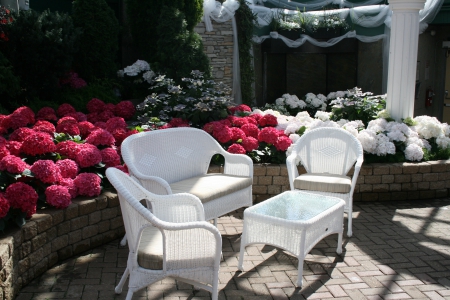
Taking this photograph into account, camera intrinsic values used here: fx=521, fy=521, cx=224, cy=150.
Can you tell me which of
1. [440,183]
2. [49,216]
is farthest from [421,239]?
[49,216]

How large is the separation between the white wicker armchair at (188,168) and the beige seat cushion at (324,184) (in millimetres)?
521

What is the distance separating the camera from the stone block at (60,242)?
410 cm

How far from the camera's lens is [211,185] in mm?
4648

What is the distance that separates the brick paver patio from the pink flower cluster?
1.00 meters

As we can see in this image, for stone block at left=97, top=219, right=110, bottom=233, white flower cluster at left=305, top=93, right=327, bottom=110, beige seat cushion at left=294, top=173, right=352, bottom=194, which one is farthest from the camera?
white flower cluster at left=305, top=93, right=327, bottom=110

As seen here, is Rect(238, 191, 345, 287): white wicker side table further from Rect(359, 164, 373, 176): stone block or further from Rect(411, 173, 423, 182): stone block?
→ Rect(411, 173, 423, 182): stone block

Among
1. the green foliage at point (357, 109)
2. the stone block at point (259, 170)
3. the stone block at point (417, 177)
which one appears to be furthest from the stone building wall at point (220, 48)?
the stone block at point (417, 177)

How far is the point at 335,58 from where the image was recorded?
10992 mm

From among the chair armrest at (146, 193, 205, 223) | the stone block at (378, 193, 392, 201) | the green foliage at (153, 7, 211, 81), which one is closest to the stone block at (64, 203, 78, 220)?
the chair armrest at (146, 193, 205, 223)

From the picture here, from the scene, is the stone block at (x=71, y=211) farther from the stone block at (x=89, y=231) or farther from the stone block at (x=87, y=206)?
the stone block at (x=89, y=231)

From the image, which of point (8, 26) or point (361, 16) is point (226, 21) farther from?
point (8, 26)

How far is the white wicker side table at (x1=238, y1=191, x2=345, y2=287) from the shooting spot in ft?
12.8

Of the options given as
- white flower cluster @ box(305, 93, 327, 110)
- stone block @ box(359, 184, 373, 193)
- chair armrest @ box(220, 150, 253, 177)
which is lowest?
stone block @ box(359, 184, 373, 193)

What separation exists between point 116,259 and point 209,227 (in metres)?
1.46
